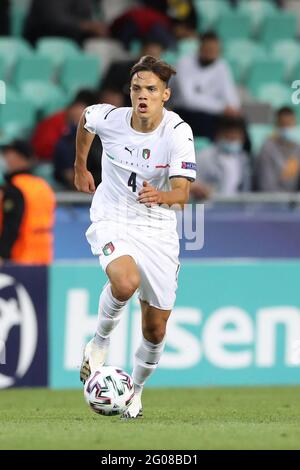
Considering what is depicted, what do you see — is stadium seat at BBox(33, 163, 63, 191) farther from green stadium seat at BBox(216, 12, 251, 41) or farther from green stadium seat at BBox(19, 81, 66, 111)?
green stadium seat at BBox(216, 12, 251, 41)

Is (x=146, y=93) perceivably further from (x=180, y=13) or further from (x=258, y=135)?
(x=180, y=13)

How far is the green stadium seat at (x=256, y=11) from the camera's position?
1894 centimetres

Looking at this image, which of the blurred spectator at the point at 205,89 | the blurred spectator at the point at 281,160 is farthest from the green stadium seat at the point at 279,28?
the blurred spectator at the point at 281,160

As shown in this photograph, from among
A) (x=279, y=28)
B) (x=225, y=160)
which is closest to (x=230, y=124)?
(x=225, y=160)

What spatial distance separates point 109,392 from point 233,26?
416 inches

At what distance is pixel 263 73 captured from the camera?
60.6ft

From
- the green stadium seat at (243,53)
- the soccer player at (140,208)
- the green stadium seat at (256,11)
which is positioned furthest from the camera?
the green stadium seat at (256,11)

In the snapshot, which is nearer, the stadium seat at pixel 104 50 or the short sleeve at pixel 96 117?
the short sleeve at pixel 96 117

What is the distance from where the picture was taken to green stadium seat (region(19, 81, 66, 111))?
16266 millimetres

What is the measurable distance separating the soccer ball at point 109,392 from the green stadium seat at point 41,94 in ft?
24.6

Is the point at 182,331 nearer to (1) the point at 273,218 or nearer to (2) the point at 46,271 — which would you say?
(2) the point at 46,271

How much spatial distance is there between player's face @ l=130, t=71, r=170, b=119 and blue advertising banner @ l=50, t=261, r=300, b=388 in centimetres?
370

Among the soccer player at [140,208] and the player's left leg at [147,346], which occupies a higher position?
the soccer player at [140,208]

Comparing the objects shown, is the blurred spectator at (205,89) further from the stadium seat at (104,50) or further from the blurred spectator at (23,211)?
the blurred spectator at (23,211)
